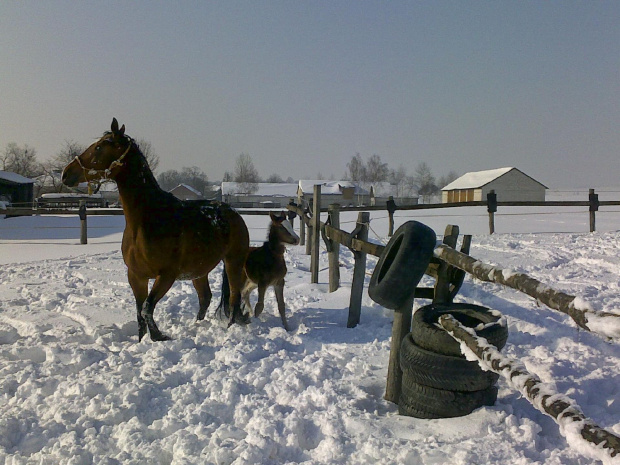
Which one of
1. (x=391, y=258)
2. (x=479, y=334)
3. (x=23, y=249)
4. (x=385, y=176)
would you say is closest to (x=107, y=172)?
(x=391, y=258)

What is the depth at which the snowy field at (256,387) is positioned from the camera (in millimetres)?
2490

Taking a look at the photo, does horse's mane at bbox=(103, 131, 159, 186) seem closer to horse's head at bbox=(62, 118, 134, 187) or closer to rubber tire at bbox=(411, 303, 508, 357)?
horse's head at bbox=(62, 118, 134, 187)

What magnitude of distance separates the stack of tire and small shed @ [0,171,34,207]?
35.8 meters

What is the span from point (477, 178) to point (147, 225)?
1952 inches

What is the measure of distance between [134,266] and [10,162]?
7978 cm

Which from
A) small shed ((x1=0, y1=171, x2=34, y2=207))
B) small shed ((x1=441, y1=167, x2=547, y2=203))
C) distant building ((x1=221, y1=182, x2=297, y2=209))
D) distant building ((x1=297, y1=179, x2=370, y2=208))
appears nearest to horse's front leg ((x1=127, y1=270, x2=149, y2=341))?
small shed ((x1=0, y1=171, x2=34, y2=207))

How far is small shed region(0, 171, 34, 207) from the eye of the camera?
3171 centimetres

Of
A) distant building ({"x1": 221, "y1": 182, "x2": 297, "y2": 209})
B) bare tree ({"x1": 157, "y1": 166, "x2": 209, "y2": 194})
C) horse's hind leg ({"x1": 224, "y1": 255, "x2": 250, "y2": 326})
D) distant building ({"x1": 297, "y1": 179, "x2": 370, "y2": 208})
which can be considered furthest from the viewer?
bare tree ({"x1": 157, "y1": 166, "x2": 209, "y2": 194})

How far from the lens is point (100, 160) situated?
4496mm

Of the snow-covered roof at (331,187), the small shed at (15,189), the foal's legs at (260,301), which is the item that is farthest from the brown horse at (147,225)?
the snow-covered roof at (331,187)

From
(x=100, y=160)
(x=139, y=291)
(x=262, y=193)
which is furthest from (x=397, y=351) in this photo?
(x=262, y=193)

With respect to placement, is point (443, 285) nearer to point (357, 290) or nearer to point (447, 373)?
point (447, 373)

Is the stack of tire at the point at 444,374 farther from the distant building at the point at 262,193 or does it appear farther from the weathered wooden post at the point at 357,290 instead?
the distant building at the point at 262,193

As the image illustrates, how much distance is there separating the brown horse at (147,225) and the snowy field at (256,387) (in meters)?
0.62
